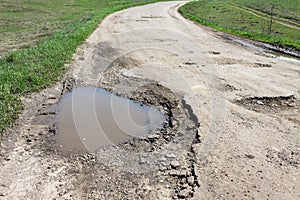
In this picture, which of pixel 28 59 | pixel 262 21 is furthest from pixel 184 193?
pixel 262 21

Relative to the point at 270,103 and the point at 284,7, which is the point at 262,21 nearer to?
the point at 284,7

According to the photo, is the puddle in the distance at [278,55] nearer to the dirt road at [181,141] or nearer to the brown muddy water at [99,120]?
the dirt road at [181,141]

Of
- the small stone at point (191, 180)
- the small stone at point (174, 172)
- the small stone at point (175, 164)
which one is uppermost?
the small stone at point (175, 164)

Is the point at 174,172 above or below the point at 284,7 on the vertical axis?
below

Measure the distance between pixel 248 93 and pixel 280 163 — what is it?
356 cm

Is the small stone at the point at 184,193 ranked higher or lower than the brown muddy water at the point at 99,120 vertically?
lower

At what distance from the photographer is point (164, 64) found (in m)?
12.2

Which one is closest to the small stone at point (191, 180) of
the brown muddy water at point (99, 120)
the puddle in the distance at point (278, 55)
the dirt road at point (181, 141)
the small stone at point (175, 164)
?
the dirt road at point (181, 141)

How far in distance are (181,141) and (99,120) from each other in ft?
7.41

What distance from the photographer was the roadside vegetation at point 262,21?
1894 cm

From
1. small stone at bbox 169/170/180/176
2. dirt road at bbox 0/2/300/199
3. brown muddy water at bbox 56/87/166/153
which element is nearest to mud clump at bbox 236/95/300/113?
dirt road at bbox 0/2/300/199

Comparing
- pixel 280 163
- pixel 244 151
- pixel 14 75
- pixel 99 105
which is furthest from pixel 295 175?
pixel 14 75

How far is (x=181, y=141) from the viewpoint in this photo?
673 cm

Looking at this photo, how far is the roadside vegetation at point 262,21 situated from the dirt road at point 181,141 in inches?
265
